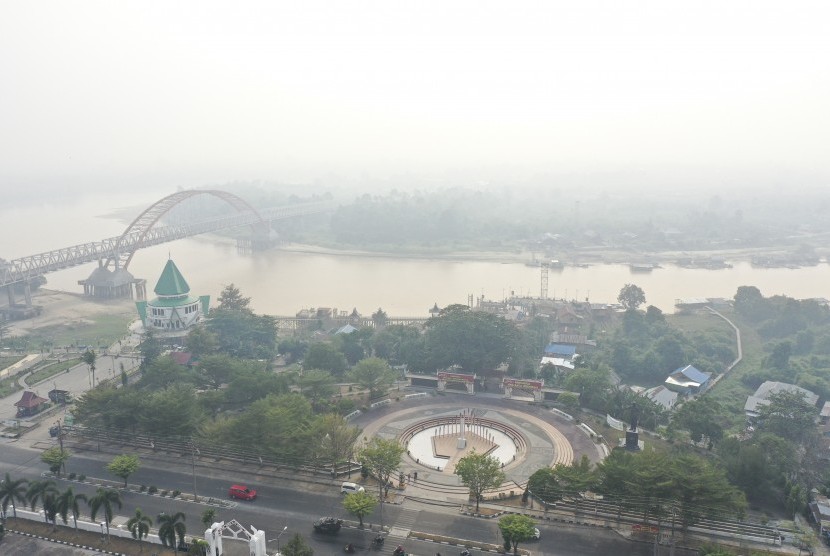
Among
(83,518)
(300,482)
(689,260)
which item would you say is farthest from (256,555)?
(689,260)

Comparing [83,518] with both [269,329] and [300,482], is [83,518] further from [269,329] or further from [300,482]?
[269,329]

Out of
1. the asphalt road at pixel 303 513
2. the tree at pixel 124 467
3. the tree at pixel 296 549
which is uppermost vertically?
the tree at pixel 124 467

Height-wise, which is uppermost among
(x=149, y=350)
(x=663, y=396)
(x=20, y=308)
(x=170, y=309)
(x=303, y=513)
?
(x=170, y=309)

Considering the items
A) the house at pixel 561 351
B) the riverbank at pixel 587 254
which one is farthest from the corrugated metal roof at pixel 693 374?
the riverbank at pixel 587 254

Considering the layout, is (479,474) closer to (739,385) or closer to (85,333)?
(739,385)

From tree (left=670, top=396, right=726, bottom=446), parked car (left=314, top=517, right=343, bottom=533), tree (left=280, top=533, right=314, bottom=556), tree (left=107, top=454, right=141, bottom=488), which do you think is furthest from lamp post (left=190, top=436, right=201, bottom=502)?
tree (left=670, top=396, right=726, bottom=446)

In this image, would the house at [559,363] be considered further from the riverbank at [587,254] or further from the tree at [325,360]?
the riverbank at [587,254]

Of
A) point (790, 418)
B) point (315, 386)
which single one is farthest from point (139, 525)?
point (790, 418)
